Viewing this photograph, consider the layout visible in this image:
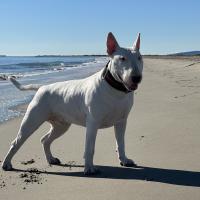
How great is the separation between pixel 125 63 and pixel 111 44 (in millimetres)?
395

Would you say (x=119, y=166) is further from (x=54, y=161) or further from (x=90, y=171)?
(x=54, y=161)

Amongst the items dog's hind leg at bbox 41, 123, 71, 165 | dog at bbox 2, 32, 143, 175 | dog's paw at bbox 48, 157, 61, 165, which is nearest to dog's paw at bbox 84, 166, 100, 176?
dog at bbox 2, 32, 143, 175

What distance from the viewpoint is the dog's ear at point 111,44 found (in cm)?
566

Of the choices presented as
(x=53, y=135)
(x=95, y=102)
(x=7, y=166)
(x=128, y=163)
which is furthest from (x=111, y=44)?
(x=7, y=166)

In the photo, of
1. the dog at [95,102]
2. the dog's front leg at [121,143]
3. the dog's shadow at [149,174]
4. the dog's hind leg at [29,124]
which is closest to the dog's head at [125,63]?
the dog at [95,102]

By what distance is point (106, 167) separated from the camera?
6105 mm

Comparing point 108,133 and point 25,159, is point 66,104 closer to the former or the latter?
point 25,159

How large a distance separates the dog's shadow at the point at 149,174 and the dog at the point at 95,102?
0.16m

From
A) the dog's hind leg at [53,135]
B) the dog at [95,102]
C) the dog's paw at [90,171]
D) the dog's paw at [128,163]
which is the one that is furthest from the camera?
the dog's hind leg at [53,135]

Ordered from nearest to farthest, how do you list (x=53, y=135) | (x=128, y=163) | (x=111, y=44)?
(x=111, y=44), (x=128, y=163), (x=53, y=135)

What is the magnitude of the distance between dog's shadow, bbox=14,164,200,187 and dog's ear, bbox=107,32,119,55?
56.9 inches

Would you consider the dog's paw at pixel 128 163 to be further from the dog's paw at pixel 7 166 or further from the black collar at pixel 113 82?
the dog's paw at pixel 7 166

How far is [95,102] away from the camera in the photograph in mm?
5738

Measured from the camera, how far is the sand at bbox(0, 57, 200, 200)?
4910mm
